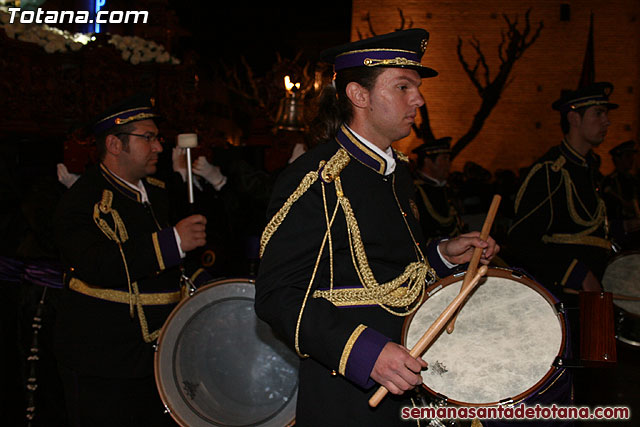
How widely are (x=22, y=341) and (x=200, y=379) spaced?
7.11 feet

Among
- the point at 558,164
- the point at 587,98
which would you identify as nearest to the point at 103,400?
the point at 558,164

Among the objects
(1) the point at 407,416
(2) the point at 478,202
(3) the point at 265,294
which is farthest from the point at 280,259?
(2) the point at 478,202

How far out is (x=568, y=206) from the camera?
11.5 ft

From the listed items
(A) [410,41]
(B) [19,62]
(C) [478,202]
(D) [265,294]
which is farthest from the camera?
(C) [478,202]

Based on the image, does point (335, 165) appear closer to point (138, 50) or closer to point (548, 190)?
point (548, 190)

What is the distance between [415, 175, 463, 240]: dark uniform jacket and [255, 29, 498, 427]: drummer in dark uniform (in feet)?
11.9

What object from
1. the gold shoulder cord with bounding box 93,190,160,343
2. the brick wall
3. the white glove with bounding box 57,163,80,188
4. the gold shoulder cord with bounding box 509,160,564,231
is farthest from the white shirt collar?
the brick wall

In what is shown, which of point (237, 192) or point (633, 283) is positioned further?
point (237, 192)

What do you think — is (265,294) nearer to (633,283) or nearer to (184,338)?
(184,338)

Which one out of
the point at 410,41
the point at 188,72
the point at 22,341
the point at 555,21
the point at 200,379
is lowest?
the point at 22,341

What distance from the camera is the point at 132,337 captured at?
2789mm

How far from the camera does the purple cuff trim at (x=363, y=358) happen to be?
5.03ft

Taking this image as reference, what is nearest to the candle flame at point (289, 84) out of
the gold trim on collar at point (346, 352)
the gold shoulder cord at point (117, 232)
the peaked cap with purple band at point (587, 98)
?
the peaked cap with purple band at point (587, 98)

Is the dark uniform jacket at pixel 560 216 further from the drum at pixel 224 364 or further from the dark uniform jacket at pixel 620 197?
the dark uniform jacket at pixel 620 197
